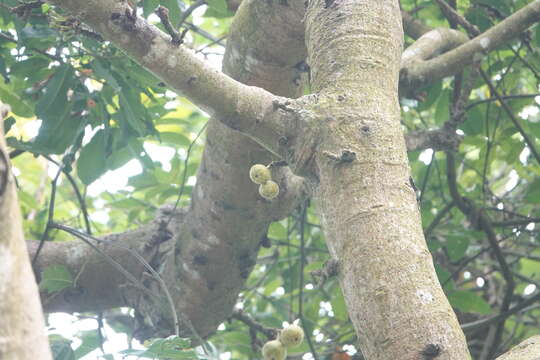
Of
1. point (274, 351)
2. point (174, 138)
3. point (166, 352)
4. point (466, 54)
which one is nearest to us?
point (166, 352)

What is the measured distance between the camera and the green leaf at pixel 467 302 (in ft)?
8.11

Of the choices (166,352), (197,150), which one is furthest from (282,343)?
(197,150)

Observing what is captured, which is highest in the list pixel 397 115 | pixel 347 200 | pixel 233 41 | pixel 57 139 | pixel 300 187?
pixel 233 41

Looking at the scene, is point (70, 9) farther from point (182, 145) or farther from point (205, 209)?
point (182, 145)

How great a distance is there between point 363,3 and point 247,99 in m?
0.35

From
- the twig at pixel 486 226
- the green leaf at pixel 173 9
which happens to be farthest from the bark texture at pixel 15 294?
the twig at pixel 486 226

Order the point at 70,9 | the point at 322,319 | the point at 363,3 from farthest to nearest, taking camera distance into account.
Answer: the point at 322,319 → the point at 363,3 → the point at 70,9

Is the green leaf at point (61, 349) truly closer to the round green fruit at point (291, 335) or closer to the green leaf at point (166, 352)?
the green leaf at point (166, 352)

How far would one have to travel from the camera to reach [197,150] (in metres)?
3.75

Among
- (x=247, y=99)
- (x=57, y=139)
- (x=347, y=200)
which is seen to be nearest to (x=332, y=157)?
(x=347, y=200)

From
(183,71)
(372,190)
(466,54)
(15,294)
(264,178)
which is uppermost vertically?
(466,54)

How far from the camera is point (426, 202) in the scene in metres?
3.05

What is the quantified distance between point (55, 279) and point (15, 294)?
5.88 feet

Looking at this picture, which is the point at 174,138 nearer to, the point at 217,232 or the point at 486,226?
the point at 217,232
